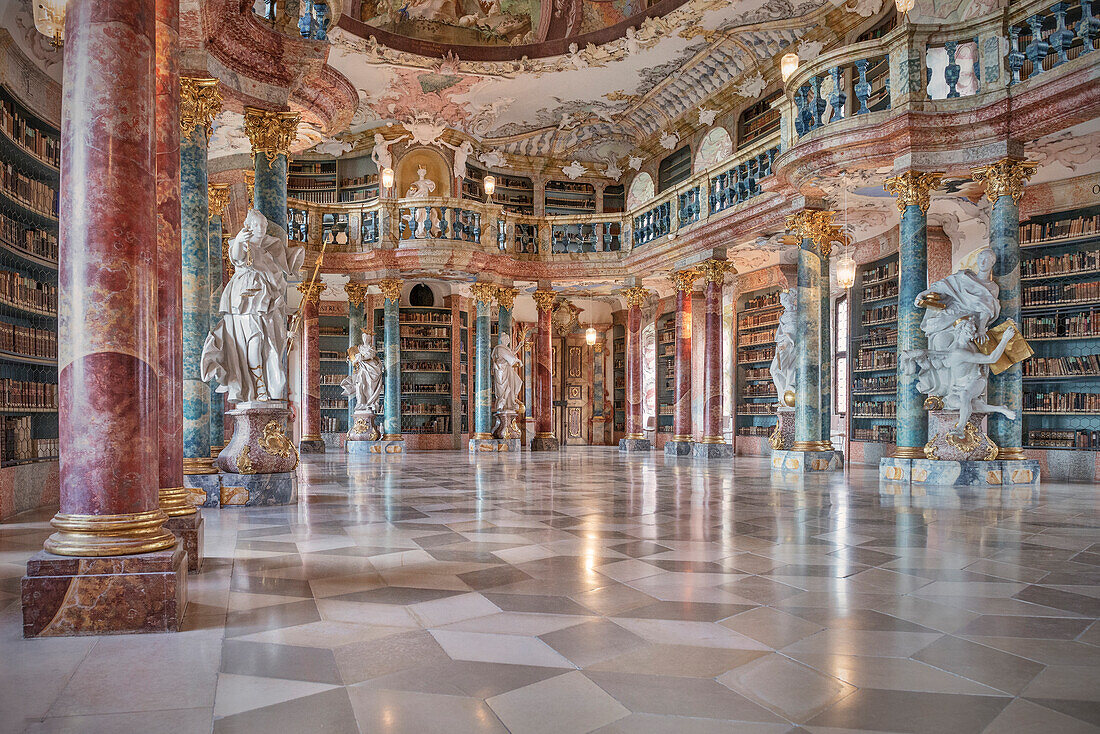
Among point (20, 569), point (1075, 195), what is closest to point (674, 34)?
point (1075, 195)

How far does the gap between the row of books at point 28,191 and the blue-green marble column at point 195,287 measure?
1805mm

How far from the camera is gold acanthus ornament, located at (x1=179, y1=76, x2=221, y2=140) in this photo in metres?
7.61

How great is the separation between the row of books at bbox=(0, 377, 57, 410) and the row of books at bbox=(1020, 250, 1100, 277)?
1417 cm

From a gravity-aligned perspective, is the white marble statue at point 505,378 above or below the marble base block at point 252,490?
above

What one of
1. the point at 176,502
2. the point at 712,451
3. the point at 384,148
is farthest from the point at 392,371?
the point at 176,502

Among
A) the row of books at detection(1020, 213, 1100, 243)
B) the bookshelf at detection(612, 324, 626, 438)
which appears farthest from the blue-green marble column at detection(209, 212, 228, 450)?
the bookshelf at detection(612, 324, 626, 438)

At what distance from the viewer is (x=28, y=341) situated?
8.28 meters

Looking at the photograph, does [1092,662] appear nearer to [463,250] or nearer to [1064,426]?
[1064,426]

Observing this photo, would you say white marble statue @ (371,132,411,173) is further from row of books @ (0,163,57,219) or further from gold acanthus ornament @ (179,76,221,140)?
gold acanthus ornament @ (179,76,221,140)

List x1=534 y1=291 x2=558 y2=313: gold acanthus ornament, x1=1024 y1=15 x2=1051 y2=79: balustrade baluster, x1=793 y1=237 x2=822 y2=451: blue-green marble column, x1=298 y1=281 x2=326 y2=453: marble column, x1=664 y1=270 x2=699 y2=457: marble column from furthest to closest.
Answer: x1=534 y1=291 x2=558 y2=313: gold acanthus ornament → x1=298 y1=281 x2=326 y2=453: marble column → x1=664 y1=270 x2=699 y2=457: marble column → x1=793 y1=237 x2=822 y2=451: blue-green marble column → x1=1024 y1=15 x2=1051 y2=79: balustrade baluster

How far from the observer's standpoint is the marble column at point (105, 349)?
10.8 ft

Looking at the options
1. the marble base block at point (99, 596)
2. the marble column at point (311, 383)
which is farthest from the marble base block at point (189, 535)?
the marble column at point (311, 383)

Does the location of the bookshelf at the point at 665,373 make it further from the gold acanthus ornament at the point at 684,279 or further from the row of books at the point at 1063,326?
the row of books at the point at 1063,326

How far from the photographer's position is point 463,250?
19.1 metres
